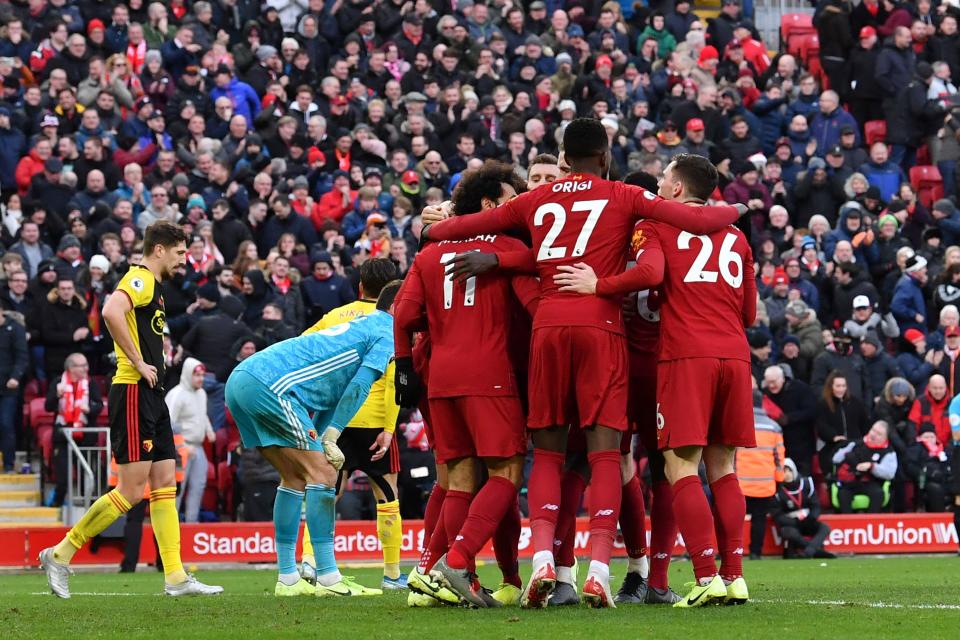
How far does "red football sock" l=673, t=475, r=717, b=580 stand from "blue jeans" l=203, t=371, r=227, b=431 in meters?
10.7

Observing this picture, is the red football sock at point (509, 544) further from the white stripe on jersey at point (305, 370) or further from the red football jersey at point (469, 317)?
the white stripe on jersey at point (305, 370)

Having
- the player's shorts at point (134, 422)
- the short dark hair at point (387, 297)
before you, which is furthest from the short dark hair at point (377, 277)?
the player's shorts at point (134, 422)

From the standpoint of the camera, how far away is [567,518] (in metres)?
9.48

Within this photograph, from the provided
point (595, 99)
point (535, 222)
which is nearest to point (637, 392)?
point (535, 222)

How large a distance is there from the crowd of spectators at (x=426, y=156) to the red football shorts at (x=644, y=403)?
886 cm

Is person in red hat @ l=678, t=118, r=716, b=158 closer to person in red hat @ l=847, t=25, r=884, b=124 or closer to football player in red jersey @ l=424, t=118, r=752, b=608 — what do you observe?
person in red hat @ l=847, t=25, r=884, b=124

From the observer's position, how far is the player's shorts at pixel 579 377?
28.8 feet

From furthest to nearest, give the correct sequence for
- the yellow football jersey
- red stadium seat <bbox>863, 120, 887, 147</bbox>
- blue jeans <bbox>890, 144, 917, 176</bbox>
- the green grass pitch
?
red stadium seat <bbox>863, 120, 887, 147</bbox>, blue jeans <bbox>890, 144, 917, 176</bbox>, the yellow football jersey, the green grass pitch

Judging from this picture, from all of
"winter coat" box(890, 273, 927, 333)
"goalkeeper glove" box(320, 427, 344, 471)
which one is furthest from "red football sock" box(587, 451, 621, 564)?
"winter coat" box(890, 273, 927, 333)

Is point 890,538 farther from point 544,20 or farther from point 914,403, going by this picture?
point 544,20

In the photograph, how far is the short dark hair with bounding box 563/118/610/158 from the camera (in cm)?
908

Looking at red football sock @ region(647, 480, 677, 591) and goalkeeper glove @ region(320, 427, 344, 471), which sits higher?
goalkeeper glove @ region(320, 427, 344, 471)

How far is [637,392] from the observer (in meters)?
9.59

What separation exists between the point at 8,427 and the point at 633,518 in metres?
10.9
